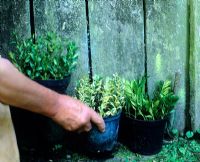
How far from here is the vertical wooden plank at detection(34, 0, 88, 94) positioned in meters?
2.70

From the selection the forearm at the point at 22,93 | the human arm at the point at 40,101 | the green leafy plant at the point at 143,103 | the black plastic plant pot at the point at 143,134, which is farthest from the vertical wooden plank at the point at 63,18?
the forearm at the point at 22,93

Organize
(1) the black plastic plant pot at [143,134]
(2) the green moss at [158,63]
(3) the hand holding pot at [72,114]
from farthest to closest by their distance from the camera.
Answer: (2) the green moss at [158,63] < (1) the black plastic plant pot at [143,134] < (3) the hand holding pot at [72,114]

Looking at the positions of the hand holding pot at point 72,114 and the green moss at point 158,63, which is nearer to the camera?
the hand holding pot at point 72,114

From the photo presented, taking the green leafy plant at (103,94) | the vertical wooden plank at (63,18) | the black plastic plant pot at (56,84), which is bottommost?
the green leafy plant at (103,94)

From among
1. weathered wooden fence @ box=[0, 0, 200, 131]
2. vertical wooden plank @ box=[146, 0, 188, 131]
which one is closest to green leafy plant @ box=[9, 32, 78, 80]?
weathered wooden fence @ box=[0, 0, 200, 131]

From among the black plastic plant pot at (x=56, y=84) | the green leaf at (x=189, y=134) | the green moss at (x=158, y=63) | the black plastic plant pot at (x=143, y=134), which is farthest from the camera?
the green leaf at (x=189, y=134)

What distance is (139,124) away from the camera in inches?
108

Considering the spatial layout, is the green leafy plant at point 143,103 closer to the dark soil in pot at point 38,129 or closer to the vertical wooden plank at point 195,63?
the vertical wooden plank at point 195,63

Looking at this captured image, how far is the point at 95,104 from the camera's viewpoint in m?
2.68

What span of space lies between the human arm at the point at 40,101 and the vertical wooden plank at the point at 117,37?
0.87 metres

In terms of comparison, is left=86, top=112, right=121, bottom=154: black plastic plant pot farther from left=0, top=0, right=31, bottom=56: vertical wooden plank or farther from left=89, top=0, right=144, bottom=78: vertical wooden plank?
left=0, top=0, right=31, bottom=56: vertical wooden plank

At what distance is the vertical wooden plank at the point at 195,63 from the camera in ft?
9.23

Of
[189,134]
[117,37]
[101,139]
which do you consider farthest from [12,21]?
[189,134]

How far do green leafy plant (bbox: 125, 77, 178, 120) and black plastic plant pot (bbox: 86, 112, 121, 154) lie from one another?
0.46 ft
